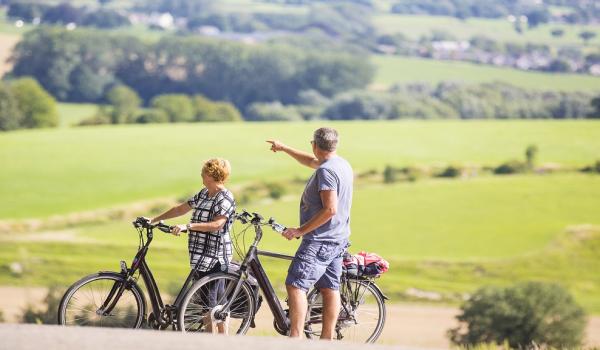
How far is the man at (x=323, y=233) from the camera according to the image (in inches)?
243

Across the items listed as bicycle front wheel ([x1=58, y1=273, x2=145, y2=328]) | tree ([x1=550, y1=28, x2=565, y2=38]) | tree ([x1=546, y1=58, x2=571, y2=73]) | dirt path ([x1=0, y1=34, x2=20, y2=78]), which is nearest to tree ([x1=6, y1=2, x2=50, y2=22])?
dirt path ([x1=0, y1=34, x2=20, y2=78])

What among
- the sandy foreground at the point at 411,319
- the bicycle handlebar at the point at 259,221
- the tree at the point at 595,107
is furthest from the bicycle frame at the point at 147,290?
the tree at the point at 595,107

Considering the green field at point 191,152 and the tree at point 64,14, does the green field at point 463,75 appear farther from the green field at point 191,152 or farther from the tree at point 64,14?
the tree at point 64,14

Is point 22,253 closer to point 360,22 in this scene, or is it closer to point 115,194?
point 115,194

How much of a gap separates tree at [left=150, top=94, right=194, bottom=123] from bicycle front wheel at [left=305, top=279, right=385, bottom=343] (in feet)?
163

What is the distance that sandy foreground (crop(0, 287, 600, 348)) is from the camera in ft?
95.2

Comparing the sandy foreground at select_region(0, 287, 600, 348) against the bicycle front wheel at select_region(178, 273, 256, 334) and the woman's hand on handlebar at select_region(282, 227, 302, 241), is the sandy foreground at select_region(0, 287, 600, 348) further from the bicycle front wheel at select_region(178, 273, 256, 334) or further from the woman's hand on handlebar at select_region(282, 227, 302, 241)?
the woman's hand on handlebar at select_region(282, 227, 302, 241)

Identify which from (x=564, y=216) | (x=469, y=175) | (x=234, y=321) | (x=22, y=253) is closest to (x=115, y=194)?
(x=22, y=253)

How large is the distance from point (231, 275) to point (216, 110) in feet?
168

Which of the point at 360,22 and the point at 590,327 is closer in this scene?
the point at 590,327

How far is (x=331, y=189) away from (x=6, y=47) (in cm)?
5537

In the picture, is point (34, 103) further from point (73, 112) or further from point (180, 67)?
point (180, 67)

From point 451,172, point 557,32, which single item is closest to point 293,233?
point 451,172

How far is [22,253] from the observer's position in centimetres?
4412
